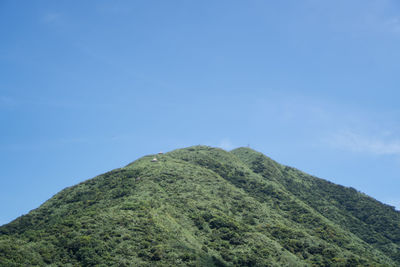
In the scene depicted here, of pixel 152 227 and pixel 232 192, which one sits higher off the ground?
pixel 232 192

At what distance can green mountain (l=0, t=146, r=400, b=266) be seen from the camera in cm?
4616

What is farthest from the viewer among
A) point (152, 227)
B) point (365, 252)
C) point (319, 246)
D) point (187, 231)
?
point (365, 252)

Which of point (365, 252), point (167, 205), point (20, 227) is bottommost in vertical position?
point (365, 252)

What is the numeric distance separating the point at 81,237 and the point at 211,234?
2162 cm

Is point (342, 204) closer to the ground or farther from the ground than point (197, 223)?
farther from the ground

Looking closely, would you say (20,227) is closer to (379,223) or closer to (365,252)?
(365,252)

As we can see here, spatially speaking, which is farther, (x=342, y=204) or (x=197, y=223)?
(x=342, y=204)

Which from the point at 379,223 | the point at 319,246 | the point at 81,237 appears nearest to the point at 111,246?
the point at 81,237

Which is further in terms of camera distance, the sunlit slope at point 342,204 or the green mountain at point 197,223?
the sunlit slope at point 342,204

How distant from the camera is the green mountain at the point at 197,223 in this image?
4616 centimetres

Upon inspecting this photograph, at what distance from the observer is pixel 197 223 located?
→ 59938 mm

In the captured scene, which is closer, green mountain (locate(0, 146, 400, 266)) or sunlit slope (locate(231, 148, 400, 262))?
green mountain (locate(0, 146, 400, 266))

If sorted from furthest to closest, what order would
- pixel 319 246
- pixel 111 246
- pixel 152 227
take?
pixel 319 246, pixel 152 227, pixel 111 246

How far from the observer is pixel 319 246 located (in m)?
62.2
